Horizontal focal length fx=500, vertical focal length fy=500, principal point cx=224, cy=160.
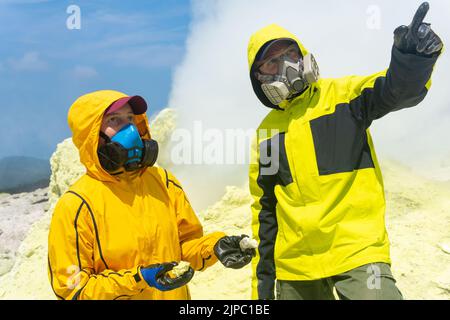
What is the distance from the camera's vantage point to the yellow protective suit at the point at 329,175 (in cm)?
281

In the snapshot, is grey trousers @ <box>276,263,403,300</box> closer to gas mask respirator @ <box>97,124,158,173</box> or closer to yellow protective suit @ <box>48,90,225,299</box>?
yellow protective suit @ <box>48,90,225,299</box>

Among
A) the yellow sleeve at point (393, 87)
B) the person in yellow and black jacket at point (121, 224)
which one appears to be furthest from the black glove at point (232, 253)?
the yellow sleeve at point (393, 87)

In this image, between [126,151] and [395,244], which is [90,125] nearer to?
[126,151]

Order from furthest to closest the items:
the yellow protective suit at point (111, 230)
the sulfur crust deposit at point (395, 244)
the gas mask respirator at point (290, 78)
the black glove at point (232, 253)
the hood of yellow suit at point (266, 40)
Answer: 1. the sulfur crust deposit at point (395, 244)
2. the hood of yellow suit at point (266, 40)
3. the gas mask respirator at point (290, 78)
4. the black glove at point (232, 253)
5. the yellow protective suit at point (111, 230)

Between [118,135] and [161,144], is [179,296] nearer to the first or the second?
[118,135]

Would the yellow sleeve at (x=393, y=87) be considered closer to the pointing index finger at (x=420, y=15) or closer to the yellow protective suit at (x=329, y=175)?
the yellow protective suit at (x=329, y=175)

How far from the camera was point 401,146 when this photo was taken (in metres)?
7.82

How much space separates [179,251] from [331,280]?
0.92 meters

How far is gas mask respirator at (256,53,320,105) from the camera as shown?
3.03 meters

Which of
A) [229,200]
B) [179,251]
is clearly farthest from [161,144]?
[179,251]

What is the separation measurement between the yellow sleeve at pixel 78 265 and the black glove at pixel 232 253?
1.67ft

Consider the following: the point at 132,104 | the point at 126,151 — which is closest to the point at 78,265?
the point at 126,151

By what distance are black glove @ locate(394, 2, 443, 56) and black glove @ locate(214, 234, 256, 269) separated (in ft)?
4.51

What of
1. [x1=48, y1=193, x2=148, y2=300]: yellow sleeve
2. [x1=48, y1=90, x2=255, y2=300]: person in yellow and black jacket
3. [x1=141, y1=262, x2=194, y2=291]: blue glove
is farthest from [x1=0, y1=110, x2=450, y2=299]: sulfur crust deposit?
[x1=48, y1=193, x2=148, y2=300]: yellow sleeve
